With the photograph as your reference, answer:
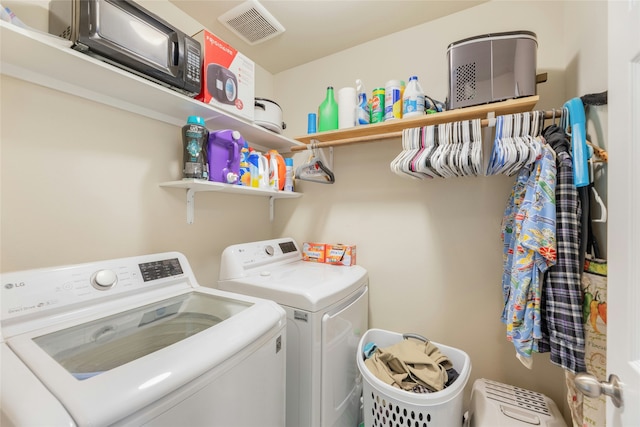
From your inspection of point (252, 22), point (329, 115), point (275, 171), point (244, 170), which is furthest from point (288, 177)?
point (252, 22)

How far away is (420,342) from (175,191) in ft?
5.66

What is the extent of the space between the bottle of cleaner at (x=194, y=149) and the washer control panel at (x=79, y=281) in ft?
1.47

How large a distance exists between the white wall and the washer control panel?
10.1 inches

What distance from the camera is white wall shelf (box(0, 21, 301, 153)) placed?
0.85 meters

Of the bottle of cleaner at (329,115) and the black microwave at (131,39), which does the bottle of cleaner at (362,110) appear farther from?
the black microwave at (131,39)

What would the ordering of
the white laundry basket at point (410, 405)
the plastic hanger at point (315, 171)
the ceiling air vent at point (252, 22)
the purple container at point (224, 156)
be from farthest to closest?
the plastic hanger at point (315, 171) → the ceiling air vent at point (252, 22) → the purple container at point (224, 156) → the white laundry basket at point (410, 405)

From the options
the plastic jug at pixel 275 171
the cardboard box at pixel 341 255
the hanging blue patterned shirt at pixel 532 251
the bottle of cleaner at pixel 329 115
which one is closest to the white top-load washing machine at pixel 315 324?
the cardboard box at pixel 341 255

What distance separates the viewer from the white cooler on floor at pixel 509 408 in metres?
1.15

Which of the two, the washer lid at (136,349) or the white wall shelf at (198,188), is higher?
the white wall shelf at (198,188)

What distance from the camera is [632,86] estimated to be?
1.80 feet

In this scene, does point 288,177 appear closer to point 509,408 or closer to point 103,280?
point 103,280

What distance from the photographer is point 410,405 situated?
1144 mm

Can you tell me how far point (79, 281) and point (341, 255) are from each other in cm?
141

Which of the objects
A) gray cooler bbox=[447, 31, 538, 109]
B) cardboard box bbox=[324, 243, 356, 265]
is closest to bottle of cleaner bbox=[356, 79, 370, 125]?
gray cooler bbox=[447, 31, 538, 109]
